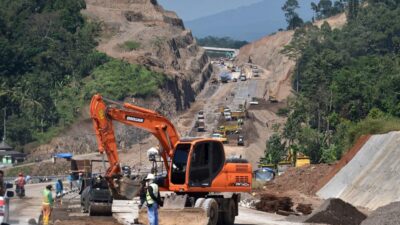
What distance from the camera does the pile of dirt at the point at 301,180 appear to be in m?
62.5

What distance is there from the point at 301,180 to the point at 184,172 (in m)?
31.0

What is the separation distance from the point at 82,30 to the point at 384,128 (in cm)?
11237

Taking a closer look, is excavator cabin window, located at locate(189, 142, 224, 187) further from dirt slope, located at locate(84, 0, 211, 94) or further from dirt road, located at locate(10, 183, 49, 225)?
dirt slope, located at locate(84, 0, 211, 94)

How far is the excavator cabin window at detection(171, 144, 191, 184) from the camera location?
1391 inches

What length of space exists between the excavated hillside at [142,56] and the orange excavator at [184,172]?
88402 millimetres

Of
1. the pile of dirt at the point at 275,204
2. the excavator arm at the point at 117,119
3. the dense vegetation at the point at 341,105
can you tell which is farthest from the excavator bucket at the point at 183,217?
the dense vegetation at the point at 341,105

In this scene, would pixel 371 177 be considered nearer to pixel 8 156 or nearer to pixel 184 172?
pixel 184 172

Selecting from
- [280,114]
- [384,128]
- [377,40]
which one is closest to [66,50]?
[280,114]

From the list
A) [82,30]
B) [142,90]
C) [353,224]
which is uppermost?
[82,30]

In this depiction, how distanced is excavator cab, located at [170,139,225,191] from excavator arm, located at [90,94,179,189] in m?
1.38

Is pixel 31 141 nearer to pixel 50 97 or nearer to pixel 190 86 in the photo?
pixel 50 97

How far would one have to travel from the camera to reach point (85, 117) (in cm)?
13700

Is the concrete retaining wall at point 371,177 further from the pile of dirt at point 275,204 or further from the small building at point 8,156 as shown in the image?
the small building at point 8,156

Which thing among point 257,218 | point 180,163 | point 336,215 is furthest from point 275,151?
point 180,163
